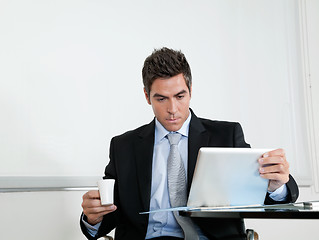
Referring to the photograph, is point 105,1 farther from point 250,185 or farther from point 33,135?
point 250,185

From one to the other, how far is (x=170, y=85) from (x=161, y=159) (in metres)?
0.32

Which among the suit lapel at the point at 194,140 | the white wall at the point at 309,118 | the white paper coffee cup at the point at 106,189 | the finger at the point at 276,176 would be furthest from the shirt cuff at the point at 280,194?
the white wall at the point at 309,118

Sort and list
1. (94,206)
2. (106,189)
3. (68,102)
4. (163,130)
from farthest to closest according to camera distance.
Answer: (68,102) → (163,130) → (94,206) → (106,189)

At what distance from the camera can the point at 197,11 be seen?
308cm

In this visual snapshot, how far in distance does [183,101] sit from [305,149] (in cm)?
169

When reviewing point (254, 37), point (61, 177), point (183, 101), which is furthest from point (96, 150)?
point (254, 37)

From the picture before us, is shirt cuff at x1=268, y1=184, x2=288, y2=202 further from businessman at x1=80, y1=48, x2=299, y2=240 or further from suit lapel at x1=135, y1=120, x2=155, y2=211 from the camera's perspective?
suit lapel at x1=135, y1=120, x2=155, y2=211

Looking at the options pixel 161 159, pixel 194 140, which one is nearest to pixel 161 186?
pixel 161 159

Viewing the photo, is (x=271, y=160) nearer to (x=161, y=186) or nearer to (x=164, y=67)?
(x=161, y=186)

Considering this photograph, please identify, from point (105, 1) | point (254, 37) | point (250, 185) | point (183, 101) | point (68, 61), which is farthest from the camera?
point (254, 37)

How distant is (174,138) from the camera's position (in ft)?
6.45

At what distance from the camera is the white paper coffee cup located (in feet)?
5.12

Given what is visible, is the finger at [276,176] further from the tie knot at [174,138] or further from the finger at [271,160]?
the tie knot at [174,138]

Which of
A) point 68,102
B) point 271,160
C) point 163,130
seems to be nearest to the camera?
point 271,160
